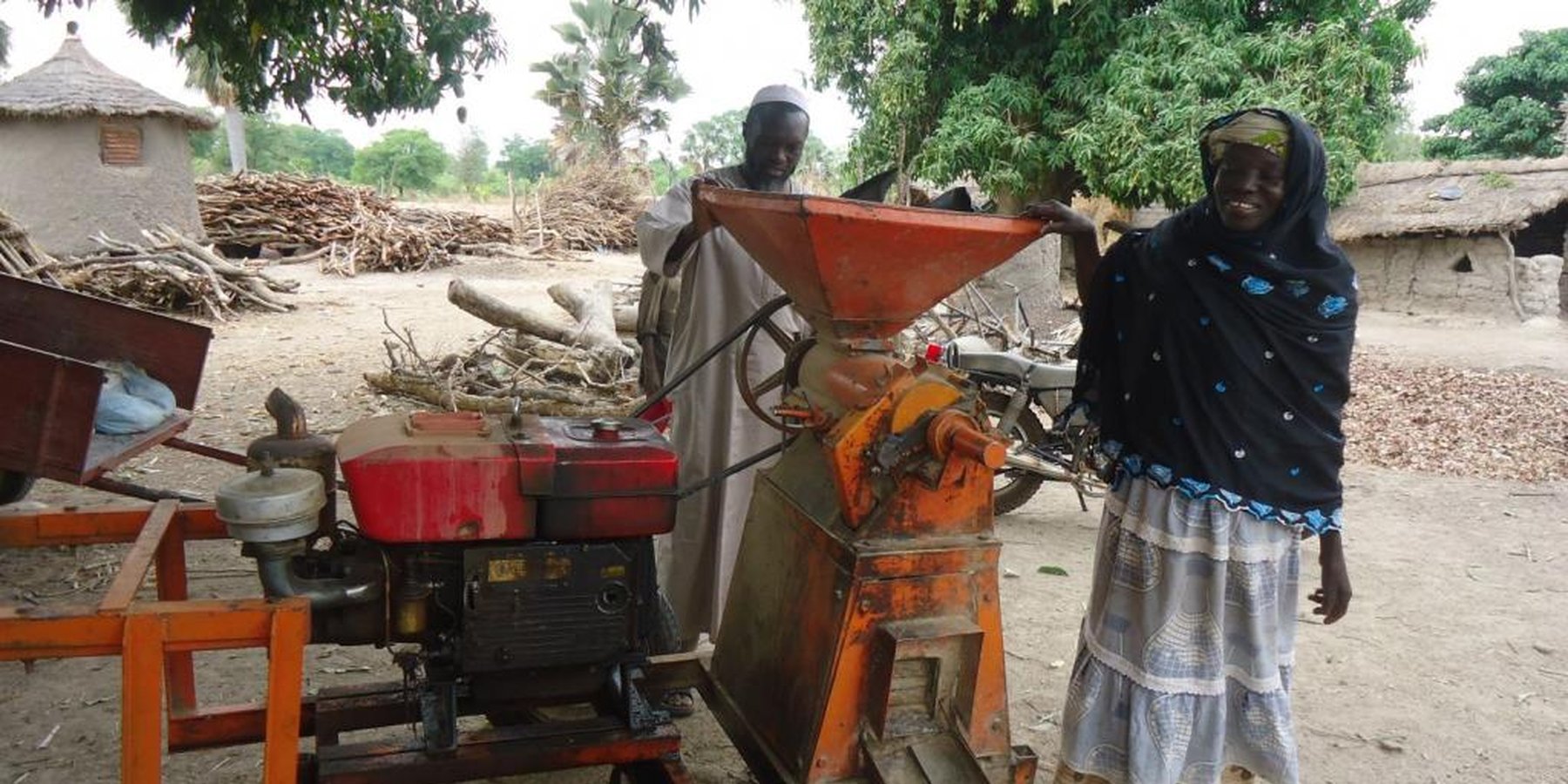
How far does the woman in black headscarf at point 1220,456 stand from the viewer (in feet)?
6.14

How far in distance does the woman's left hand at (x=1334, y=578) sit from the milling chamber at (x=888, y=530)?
749mm

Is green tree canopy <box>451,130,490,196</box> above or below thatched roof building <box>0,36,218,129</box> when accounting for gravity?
above

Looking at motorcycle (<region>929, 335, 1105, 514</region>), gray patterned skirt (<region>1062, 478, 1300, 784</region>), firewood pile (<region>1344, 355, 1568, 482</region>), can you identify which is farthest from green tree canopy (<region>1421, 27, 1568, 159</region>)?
gray patterned skirt (<region>1062, 478, 1300, 784</region>)

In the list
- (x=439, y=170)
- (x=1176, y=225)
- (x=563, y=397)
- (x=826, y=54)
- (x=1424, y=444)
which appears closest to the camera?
(x=1176, y=225)

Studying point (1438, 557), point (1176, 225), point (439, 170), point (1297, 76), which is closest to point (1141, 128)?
point (1297, 76)

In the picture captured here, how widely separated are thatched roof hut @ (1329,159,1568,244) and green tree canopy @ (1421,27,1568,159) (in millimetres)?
4038

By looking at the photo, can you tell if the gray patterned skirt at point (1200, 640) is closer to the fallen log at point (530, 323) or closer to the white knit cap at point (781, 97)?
the white knit cap at point (781, 97)

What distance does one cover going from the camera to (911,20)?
11875 millimetres

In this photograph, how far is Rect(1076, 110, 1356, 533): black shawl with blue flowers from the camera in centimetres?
187

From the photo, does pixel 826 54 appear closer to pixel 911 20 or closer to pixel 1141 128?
pixel 911 20

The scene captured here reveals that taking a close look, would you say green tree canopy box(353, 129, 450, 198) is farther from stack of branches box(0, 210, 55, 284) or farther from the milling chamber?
the milling chamber

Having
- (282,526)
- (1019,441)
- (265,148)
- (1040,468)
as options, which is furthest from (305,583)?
(265,148)

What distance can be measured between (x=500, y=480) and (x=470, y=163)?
46677 millimetres

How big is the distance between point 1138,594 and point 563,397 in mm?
5004
